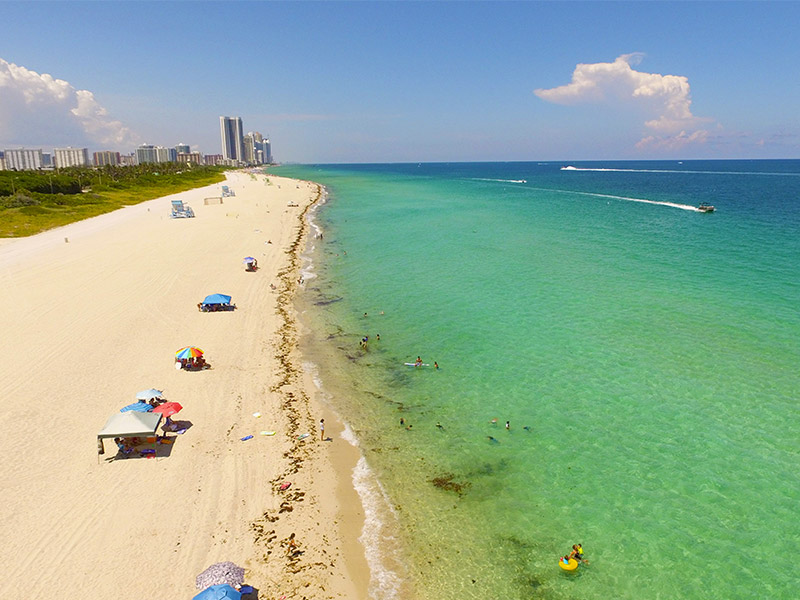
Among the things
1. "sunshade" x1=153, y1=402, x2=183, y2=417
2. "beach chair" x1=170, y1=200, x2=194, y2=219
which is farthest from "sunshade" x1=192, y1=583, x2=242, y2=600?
"beach chair" x1=170, y1=200, x2=194, y2=219

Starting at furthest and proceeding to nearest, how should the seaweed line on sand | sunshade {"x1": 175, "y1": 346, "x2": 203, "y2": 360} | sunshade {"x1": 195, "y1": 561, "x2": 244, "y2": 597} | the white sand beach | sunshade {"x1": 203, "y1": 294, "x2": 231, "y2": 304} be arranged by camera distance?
sunshade {"x1": 203, "y1": 294, "x2": 231, "y2": 304}, sunshade {"x1": 175, "y1": 346, "x2": 203, "y2": 360}, the white sand beach, the seaweed line on sand, sunshade {"x1": 195, "y1": 561, "x2": 244, "y2": 597}

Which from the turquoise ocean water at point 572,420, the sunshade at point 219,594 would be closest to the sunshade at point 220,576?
the sunshade at point 219,594

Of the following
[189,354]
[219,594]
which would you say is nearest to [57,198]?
[189,354]

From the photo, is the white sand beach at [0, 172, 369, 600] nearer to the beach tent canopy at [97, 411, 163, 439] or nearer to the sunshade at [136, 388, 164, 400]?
the beach tent canopy at [97, 411, 163, 439]

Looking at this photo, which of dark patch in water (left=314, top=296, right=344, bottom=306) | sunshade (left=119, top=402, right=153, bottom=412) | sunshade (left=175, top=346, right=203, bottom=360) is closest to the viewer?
sunshade (left=119, top=402, right=153, bottom=412)

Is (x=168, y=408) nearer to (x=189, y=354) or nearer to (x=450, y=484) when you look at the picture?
(x=189, y=354)

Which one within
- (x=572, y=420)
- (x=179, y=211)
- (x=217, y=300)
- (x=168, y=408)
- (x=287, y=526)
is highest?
(x=179, y=211)

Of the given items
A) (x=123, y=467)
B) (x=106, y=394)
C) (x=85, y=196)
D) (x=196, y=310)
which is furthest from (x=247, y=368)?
(x=85, y=196)
